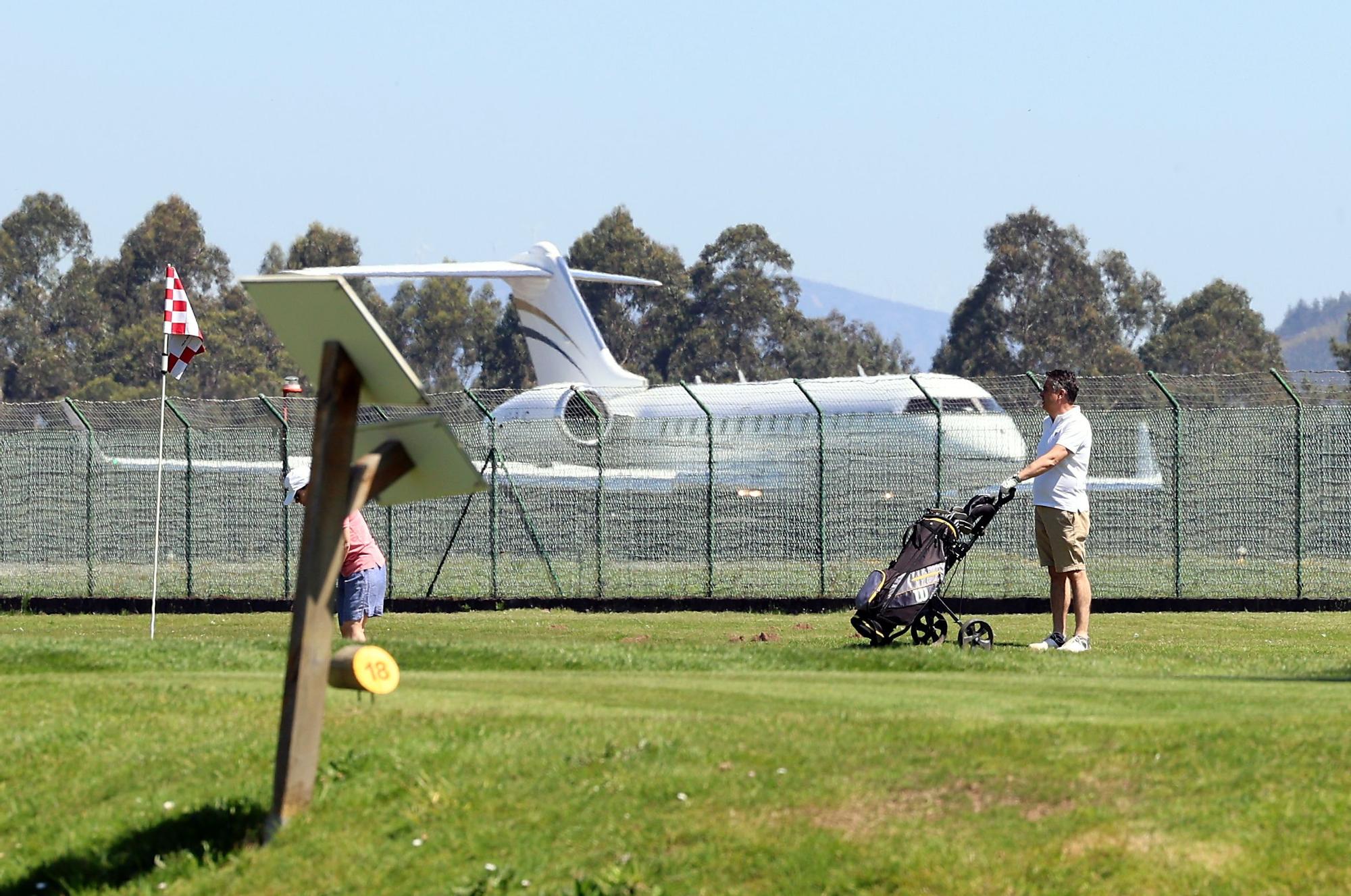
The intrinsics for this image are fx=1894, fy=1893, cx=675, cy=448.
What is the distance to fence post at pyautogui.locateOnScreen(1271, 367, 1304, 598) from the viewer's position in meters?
19.7

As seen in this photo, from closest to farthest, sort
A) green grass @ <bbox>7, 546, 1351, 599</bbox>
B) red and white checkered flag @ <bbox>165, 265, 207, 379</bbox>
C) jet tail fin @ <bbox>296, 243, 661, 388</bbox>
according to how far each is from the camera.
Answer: red and white checkered flag @ <bbox>165, 265, 207, 379</bbox>
green grass @ <bbox>7, 546, 1351, 599</bbox>
jet tail fin @ <bbox>296, 243, 661, 388</bbox>

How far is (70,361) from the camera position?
303ft

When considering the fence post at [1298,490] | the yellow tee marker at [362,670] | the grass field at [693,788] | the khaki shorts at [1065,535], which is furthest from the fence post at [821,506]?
the yellow tee marker at [362,670]

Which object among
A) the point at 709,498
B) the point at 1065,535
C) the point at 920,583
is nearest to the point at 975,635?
the point at 920,583

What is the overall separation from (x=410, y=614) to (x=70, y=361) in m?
76.6

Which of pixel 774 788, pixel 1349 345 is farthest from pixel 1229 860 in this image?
pixel 1349 345

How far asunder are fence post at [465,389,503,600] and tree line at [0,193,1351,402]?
2482 inches

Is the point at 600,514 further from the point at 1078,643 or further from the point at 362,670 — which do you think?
the point at 362,670

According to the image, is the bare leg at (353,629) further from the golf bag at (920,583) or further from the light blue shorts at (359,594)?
the golf bag at (920,583)

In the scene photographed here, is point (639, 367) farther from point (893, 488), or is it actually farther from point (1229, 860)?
point (1229, 860)

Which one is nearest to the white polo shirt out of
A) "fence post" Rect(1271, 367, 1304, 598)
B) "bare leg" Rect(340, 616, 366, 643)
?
"bare leg" Rect(340, 616, 366, 643)

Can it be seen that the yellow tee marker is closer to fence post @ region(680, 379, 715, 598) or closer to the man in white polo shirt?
→ the man in white polo shirt

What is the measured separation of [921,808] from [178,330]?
1371 centimetres

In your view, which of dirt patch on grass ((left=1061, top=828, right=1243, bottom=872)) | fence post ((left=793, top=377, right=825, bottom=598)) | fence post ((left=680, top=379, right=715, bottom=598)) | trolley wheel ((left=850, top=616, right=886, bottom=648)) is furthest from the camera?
fence post ((left=680, top=379, right=715, bottom=598))
